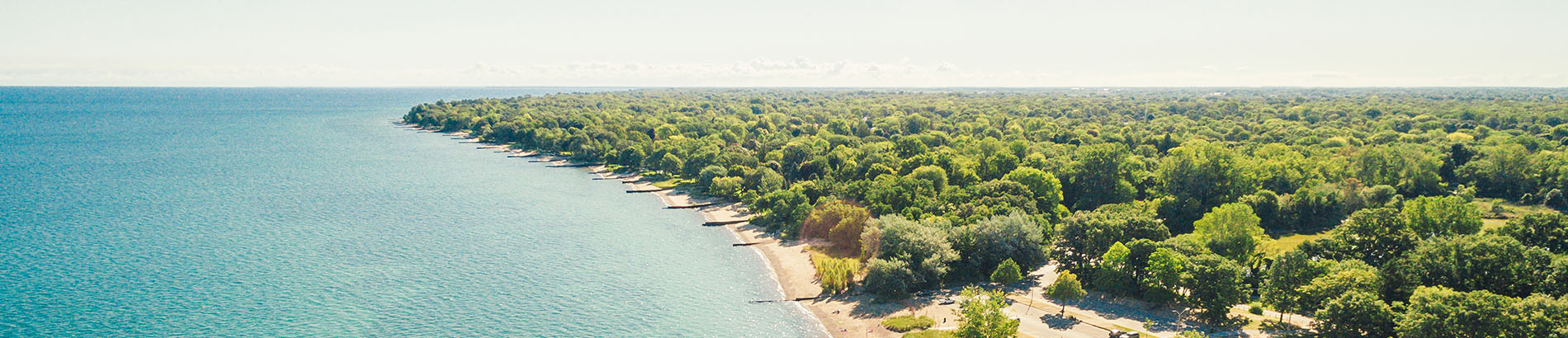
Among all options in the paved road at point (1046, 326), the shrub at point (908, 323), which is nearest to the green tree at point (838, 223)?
the shrub at point (908, 323)

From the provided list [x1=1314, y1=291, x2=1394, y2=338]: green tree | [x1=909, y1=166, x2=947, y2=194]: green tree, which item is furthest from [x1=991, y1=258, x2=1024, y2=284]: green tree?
[x1=909, y1=166, x2=947, y2=194]: green tree

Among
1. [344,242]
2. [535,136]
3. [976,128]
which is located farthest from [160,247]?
[976,128]

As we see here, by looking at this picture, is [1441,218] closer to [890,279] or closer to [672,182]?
[890,279]

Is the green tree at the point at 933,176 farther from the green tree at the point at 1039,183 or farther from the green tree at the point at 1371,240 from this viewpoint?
the green tree at the point at 1371,240

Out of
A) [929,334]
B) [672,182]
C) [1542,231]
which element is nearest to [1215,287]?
[929,334]

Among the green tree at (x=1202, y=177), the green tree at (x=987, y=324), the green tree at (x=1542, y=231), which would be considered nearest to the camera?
the green tree at (x=987, y=324)

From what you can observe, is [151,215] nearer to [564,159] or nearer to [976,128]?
[564,159]
